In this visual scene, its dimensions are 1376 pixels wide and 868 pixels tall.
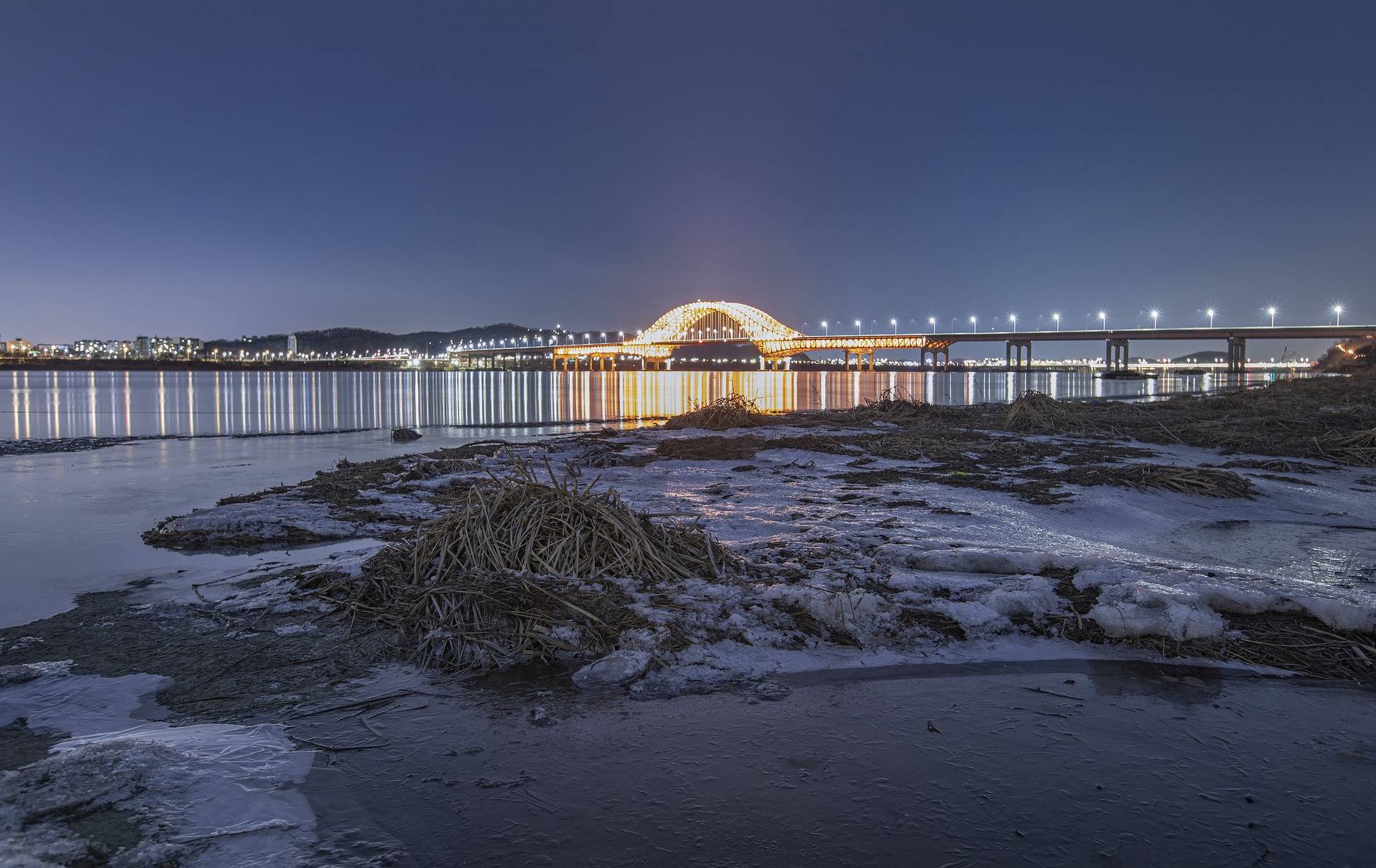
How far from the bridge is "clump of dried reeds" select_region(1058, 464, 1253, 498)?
102m

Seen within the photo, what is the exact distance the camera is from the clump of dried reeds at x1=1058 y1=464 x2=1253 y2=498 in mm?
7250

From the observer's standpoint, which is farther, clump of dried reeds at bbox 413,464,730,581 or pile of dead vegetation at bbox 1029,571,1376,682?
clump of dried reeds at bbox 413,464,730,581

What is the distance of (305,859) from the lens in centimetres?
212

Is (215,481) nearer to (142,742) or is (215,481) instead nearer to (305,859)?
(142,742)

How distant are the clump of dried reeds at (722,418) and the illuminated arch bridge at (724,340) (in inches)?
4656

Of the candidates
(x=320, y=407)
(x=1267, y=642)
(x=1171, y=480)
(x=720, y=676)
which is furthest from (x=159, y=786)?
(x=320, y=407)

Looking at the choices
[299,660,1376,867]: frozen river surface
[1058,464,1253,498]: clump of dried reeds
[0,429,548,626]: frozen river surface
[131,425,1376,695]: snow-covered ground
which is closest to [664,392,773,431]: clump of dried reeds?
[0,429,548,626]: frozen river surface

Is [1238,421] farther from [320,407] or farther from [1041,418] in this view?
[320,407]

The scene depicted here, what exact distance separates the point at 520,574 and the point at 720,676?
4.79 ft

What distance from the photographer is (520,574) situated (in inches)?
167

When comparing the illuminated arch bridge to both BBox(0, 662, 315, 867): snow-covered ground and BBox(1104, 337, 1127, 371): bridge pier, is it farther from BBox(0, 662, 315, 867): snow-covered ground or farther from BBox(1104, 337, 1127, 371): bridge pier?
BBox(0, 662, 315, 867): snow-covered ground

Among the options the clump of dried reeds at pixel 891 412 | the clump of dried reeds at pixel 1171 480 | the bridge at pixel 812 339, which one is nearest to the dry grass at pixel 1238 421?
the clump of dried reeds at pixel 891 412

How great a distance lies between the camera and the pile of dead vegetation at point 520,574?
12.0 feet

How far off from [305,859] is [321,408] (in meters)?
32.9
